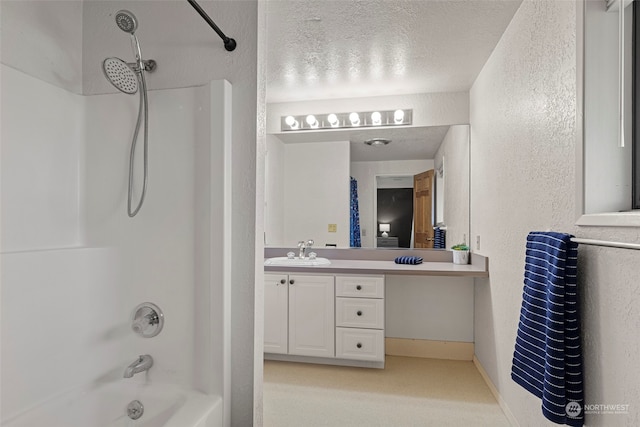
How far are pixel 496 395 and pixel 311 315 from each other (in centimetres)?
138

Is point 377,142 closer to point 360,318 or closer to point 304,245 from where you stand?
point 304,245

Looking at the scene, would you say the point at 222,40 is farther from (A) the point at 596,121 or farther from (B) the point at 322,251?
(B) the point at 322,251

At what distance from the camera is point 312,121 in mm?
3303

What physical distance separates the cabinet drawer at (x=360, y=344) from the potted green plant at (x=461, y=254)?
891 mm

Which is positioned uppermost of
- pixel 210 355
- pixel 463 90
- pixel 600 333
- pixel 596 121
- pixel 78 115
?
pixel 463 90

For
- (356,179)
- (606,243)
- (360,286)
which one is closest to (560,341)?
(606,243)

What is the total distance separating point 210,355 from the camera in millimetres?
1475

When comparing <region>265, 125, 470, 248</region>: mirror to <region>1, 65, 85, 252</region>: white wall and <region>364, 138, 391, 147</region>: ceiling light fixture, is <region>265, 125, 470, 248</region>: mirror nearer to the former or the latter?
<region>364, 138, 391, 147</region>: ceiling light fixture

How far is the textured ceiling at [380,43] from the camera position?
6.25 ft

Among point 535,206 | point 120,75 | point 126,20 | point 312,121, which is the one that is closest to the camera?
point 126,20

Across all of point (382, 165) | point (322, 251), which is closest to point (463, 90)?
point (382, 165)

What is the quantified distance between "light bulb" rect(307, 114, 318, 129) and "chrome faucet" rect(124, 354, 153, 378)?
240 centimetres

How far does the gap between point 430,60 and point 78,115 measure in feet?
7.18

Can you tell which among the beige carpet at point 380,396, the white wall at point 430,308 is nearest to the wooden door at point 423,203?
the white wall at point 430,308
